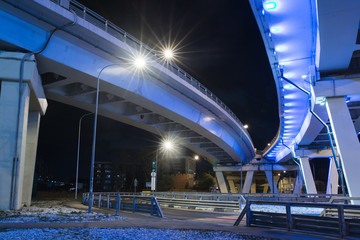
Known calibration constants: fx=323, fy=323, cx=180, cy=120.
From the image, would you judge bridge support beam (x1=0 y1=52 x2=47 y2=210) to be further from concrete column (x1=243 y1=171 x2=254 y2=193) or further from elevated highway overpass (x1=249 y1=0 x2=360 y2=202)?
concrete column (x1=243 y1=171 x2=254 y2=193)

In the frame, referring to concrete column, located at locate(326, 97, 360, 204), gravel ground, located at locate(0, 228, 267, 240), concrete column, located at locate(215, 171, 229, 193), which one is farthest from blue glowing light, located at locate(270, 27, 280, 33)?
concrete column, located at locate(215, 171, 229, 193)

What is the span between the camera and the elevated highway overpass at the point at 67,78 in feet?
57.2

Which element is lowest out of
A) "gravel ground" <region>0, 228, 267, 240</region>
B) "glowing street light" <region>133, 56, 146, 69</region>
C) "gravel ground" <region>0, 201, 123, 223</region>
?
"gravel ground" <region>0, 201, 123, 223</region>

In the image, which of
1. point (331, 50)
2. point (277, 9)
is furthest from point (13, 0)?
point (331, 50)

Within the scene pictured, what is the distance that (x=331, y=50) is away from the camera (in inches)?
603

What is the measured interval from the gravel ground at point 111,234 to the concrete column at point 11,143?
28.9 feet

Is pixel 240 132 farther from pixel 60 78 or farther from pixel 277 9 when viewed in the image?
pixel 277 9

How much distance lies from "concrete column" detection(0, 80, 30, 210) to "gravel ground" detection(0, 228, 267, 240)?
8.81 m

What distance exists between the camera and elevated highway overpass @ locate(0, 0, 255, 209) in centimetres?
1744

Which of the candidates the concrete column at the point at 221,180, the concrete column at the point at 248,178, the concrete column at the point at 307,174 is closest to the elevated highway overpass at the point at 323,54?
the concrete column at the point at 307,174

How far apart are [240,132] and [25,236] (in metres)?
40.0

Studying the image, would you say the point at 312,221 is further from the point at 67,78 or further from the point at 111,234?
the point at 67,78

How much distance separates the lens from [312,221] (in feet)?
31.1

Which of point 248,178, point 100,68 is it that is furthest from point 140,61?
point 248,178
